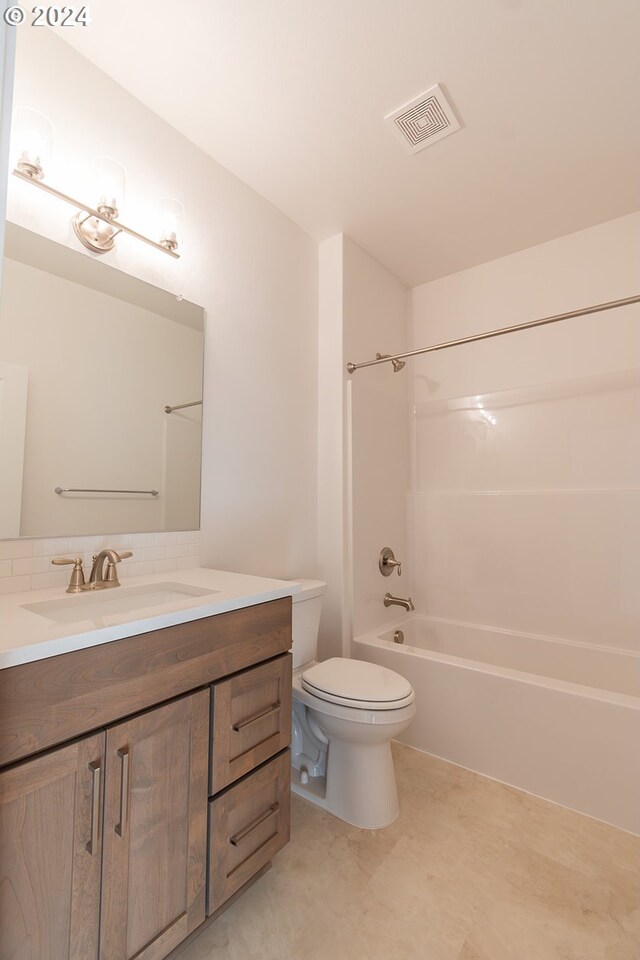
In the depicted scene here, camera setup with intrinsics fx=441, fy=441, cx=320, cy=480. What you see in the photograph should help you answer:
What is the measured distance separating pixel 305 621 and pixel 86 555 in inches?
34.4

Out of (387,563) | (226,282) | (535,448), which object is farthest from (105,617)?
(535,448)

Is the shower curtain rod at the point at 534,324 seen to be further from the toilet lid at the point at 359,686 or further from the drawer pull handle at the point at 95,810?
the drawer pull handle at the point at 95,810

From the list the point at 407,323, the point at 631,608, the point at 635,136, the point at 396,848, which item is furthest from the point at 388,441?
the point at 396,848

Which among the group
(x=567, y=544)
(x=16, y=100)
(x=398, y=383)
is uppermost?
(x=16, y=100)

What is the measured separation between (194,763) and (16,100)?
5.99ft

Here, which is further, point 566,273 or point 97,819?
point 566,273

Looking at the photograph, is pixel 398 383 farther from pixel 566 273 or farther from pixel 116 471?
pixel 116 471

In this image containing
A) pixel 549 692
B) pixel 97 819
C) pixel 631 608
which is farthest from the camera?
pixel 631 608

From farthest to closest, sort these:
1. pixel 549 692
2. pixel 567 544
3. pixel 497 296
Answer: pixel 497 296 → pixel 567 544 → pixel 549 692

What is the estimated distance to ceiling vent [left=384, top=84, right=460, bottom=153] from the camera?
61.1 inches

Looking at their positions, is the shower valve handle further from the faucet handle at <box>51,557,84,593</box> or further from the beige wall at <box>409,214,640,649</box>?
the faucet handle at <box>51,557,84,593</box>

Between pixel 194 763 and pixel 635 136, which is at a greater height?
pixel 635 136

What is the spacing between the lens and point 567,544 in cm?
223

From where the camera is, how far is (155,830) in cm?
93
